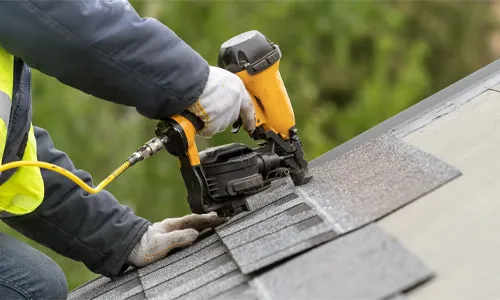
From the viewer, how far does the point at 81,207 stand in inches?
83.0

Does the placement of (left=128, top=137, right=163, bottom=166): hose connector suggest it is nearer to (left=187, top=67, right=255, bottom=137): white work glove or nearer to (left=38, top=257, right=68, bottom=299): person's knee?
(left=187, top=67, right=255, bottom=137): white work glove

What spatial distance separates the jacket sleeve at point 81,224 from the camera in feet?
6.87

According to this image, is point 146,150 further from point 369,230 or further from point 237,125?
point 369,230

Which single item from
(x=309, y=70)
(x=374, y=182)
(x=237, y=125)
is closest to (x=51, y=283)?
(x=237, y=125)

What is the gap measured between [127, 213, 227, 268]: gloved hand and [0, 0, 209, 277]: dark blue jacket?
0.04 m

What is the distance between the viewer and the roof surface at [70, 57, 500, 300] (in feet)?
4.24

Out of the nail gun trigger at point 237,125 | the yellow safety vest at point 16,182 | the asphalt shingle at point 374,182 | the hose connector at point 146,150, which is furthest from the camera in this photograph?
the nail gun trigger at point 237,125

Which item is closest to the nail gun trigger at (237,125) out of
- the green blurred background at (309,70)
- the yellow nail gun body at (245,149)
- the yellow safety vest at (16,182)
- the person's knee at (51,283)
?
the yellow nail gun body at (245,149)

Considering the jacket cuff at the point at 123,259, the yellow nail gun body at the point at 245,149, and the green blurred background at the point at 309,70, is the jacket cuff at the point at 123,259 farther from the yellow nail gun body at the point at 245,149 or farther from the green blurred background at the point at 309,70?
the green blurred background at the point at 309,70

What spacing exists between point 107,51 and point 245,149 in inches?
23.9

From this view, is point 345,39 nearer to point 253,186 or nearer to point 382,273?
point 253,186

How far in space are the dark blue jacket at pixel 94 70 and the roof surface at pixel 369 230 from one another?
196 millimetres

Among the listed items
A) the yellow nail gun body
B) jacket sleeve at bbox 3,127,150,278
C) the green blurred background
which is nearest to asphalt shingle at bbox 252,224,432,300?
the yellow nail gun body

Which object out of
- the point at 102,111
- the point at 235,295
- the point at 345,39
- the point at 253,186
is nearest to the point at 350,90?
the point at 345,39
